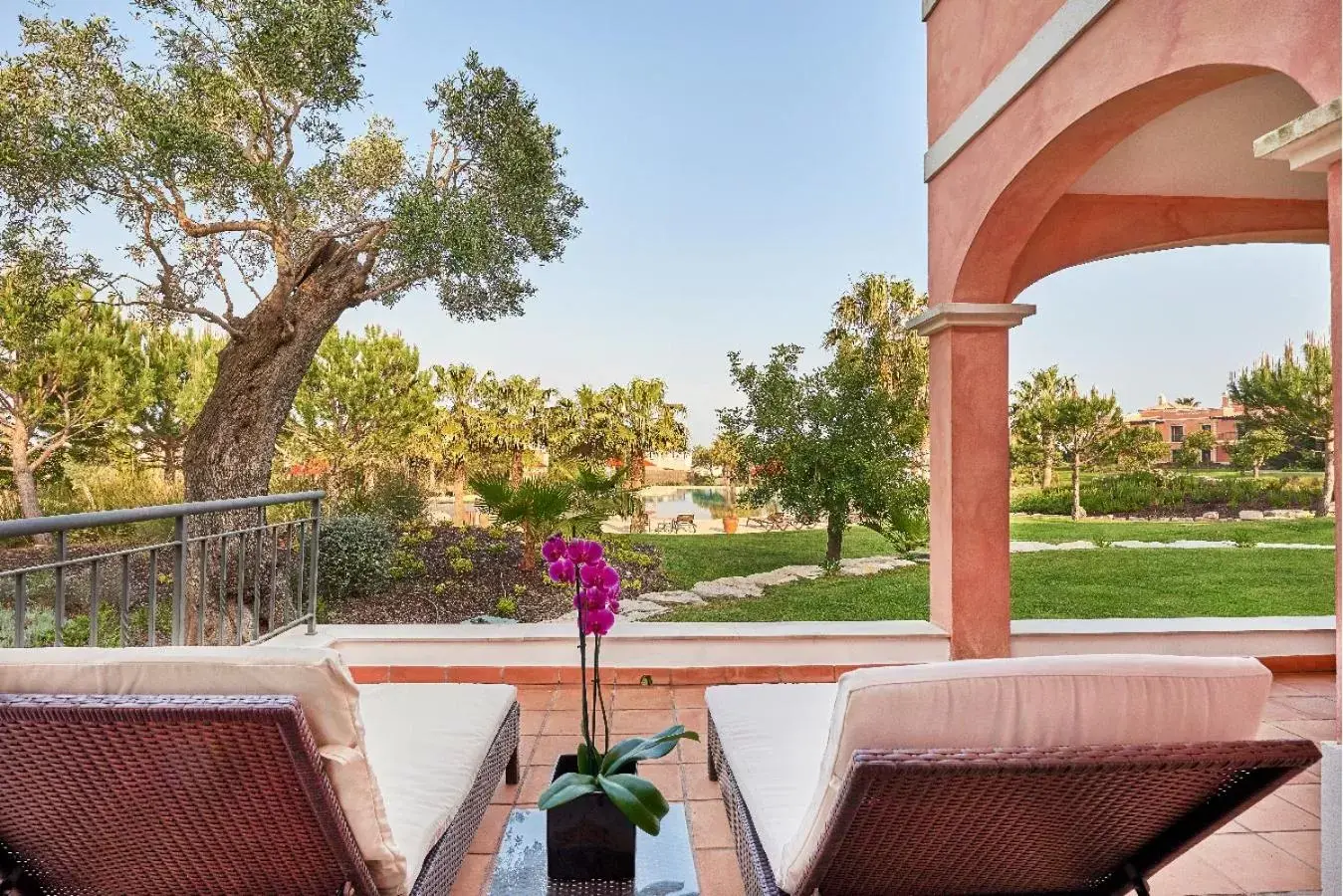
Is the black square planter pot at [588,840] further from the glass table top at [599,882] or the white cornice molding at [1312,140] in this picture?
the white cornice molding at [1312,140]

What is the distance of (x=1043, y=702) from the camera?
124cm

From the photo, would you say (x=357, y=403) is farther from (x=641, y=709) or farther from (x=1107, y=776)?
(x=1107, y=776)

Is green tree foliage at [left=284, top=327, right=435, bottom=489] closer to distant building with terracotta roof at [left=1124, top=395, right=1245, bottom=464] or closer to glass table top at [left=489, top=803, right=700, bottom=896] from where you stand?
glass table top at [left=489, top=803, right=700, bottom=896]

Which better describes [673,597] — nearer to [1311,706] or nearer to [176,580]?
[1311,706]

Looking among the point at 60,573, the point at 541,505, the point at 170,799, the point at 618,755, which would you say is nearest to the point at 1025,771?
the point at 618,755

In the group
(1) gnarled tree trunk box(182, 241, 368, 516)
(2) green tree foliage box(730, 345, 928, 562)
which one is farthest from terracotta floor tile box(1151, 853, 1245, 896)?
(1) gnarled tree trunk box(182, 241, 368, 516)

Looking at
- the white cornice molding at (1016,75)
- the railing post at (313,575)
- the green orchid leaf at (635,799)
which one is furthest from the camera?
the railing post at (313,575)

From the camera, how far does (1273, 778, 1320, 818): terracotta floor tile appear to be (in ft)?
8.52

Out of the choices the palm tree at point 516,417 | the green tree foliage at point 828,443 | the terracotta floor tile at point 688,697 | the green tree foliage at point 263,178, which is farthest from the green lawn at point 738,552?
the terracotta floor tile at point 688,697

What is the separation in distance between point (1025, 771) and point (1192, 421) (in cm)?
1249

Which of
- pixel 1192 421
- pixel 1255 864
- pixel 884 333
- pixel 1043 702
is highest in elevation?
pixel 884 333

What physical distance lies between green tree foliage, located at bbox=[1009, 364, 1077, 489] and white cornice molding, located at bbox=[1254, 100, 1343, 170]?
34.6 feet

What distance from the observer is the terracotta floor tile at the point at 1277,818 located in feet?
8.04

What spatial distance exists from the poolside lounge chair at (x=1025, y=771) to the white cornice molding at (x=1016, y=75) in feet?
7.61
